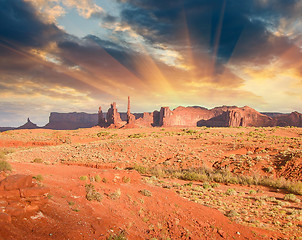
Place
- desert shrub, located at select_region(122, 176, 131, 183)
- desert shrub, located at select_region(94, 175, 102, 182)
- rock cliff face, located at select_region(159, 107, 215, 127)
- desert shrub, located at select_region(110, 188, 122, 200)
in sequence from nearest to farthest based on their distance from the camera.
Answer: desert shrub, located at select_region(110, 188, 122, 200) < desert shrub, located at select_region(94, 175, 102, 182) < desert shrub, located at select_region(122, 176, 131, 183) < rock cliff face, located at select_region(159, 107, 215, 127)

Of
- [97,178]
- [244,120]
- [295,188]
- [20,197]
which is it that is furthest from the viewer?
[244,120]

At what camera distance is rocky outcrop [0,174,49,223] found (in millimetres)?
4781

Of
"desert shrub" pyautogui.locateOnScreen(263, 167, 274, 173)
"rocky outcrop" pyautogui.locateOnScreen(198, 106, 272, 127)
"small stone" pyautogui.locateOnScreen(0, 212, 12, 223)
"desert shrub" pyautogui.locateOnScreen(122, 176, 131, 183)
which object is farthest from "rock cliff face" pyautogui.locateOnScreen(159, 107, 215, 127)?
"small stone" pyautogui.locateOnScreen(0, 212, 12, 223)

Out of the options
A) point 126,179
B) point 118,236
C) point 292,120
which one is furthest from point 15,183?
point 292,120

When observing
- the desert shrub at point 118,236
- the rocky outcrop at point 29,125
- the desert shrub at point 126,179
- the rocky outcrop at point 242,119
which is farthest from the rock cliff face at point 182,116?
the desert shrub at point 118,236

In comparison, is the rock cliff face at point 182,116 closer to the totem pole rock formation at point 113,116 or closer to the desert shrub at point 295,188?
the totem pole rock formation at point 113,116

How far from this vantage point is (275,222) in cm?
833

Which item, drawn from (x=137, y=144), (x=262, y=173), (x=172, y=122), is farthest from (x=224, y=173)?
(x=172, y=122)

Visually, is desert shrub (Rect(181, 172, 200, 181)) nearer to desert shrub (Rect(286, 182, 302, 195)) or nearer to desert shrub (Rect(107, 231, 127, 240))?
desert shrub (Rect(286, 182, 302, 195))

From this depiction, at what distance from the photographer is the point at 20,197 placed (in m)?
5.29

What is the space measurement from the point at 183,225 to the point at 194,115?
191 meters

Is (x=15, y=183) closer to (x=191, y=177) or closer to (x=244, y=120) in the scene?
(x=191, y=177)

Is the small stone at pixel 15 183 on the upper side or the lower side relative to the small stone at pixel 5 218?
upper

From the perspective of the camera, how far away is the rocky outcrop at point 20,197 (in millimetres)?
4781
